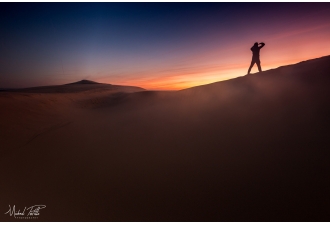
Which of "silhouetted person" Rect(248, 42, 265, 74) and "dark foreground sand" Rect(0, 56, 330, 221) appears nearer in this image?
"dark foreground sand" Rect(0, 56, 330, 221)

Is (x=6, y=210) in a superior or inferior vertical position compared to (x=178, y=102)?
inferior

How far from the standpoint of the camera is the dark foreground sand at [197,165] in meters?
2.11

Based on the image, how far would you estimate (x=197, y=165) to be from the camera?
2.69m

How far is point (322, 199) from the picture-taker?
1.91 meters

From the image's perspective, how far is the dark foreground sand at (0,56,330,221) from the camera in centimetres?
211

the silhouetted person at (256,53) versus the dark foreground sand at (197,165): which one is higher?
the silhouetted person at (256,53)

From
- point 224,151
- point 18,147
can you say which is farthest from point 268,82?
point 18,147

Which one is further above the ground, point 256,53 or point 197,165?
point 256,53

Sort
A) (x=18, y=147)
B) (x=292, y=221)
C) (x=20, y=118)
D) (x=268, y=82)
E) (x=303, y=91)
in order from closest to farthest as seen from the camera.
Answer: (x=292, y=221), (x=303, y=91), (x=18, y=147), (x=268, y=82), (x=20, y=118)

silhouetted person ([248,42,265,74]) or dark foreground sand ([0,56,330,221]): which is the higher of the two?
silhouetted person ([248,42,265,74])

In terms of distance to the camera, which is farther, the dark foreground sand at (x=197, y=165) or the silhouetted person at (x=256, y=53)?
the silhouetted person at (x=256, y=53)

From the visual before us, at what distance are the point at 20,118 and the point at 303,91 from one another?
28.1ft

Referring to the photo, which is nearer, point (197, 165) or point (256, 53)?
point (197, 165)

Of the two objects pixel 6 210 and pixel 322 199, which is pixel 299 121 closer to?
pixel 322 199
